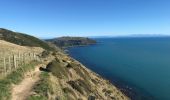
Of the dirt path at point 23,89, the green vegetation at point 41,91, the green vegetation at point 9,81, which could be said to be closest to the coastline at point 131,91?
the green vegetation at point 9,81

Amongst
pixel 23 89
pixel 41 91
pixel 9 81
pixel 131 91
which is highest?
pixel 9 81

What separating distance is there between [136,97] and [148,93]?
19.2 ft

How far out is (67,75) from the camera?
5103 cm

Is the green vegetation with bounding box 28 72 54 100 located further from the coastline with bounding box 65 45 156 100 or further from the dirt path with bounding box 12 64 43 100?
the coastline with bounding box 65 45 156 100

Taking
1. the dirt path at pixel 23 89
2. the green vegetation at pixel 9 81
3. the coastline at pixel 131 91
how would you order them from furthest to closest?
the coastline at pixel 131 91 → the dirt path at pixel 23 89 → the green vegetation at pixel 9 81

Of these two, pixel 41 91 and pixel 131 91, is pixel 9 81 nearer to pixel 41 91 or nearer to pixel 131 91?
pixel 41 91

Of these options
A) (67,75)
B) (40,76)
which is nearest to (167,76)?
(67,75)

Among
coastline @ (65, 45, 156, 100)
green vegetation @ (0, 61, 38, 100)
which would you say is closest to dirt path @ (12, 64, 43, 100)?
green vegetation @ (0, 61, 38, 100)

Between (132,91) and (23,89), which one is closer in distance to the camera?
(23,89)

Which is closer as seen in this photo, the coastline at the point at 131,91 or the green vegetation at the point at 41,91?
the green vegetation at the point at 41,91

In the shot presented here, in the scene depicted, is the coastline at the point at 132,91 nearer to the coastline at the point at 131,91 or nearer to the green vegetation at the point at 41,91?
the coastline at the point at 131,91

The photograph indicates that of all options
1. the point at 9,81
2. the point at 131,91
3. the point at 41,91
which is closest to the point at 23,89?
the point at 9,81

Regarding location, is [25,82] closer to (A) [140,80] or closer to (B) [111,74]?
(A) [140,80]

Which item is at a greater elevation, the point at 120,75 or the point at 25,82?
the point at 25,82
